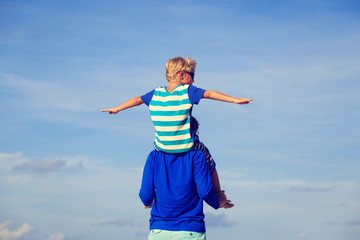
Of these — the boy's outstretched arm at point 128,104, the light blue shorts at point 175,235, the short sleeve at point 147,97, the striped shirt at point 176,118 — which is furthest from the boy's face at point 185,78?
the light blue shorts at point 175,235

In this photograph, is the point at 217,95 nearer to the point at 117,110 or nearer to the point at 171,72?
the point at 171,72

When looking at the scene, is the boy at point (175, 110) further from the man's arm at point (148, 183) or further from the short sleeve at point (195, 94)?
the man's arm at point (148, 183)

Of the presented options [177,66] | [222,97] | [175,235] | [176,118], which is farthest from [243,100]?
[175,235]

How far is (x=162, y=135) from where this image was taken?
8.29 m

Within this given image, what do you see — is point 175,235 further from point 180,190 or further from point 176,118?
point 176,118

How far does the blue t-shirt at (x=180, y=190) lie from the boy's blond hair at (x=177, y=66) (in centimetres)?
133

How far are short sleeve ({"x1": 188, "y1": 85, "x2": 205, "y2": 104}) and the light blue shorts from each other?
81.9 inches

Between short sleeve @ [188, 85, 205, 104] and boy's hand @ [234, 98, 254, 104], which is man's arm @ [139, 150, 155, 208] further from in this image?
boy's hand @ [234, 98, 254, 104]

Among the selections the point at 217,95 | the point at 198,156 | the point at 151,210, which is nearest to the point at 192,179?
the point at 198,156

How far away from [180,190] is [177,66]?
6.84 ft

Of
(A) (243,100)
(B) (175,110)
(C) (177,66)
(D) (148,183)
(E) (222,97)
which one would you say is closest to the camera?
(A) (243,100)

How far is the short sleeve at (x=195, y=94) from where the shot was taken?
8008 mm

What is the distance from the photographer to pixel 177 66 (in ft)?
28.4

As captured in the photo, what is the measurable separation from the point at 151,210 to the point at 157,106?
5.74 feet
